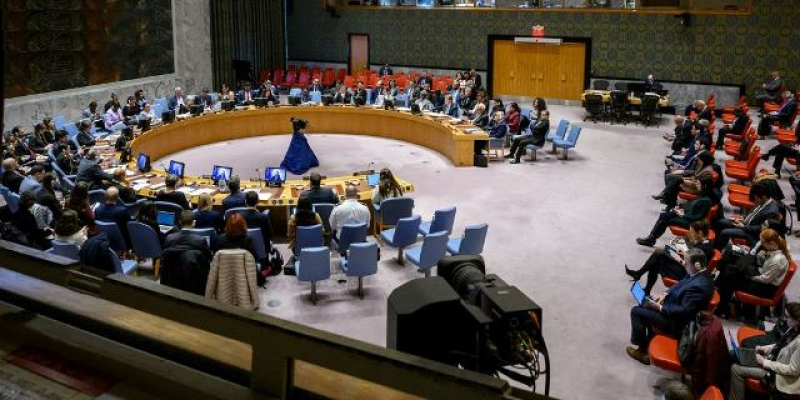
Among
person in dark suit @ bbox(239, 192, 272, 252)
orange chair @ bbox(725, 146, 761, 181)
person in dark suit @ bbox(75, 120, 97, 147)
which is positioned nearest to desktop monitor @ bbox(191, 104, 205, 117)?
person in dark suit @ bbox(75, 120, 97, 147)

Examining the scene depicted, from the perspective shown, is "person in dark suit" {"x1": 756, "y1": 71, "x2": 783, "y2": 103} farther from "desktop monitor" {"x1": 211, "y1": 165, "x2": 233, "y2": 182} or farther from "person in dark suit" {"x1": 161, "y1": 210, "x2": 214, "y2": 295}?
"person in dark suit" {"x1": 161, "y1": 210, "x2": 214, "y2": 295}

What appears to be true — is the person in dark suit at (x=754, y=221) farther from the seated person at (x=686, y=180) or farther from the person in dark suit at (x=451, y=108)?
the person in dark suit at (x=451, y=108)

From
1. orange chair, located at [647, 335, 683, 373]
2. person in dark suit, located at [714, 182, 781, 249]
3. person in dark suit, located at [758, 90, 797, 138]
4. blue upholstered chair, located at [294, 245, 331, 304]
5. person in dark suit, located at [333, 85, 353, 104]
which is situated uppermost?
person in dark suit, located at [333, 85, 353, 104]

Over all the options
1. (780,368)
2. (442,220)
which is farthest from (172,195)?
(780,368)

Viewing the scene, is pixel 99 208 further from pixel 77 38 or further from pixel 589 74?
pixel 589 74

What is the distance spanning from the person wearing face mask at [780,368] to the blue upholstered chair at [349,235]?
4.22m

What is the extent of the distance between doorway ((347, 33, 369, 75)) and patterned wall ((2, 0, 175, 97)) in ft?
21.8

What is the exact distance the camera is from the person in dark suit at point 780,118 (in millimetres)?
15307

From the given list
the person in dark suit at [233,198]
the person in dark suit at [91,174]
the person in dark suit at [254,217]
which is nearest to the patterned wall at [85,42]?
the person in dark suit at [91,174]

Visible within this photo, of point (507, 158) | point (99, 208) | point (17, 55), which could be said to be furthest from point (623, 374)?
point (17, 55)

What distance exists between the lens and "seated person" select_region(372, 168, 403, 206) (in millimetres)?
9562

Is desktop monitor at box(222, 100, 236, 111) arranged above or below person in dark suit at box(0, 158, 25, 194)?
above

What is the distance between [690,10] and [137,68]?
48.6 ft

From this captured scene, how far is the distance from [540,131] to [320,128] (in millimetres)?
6058
